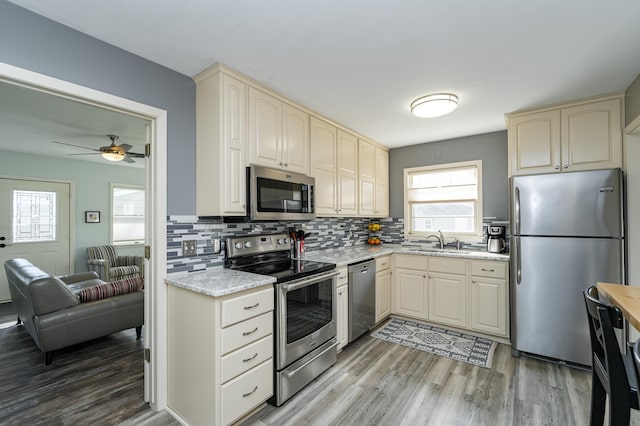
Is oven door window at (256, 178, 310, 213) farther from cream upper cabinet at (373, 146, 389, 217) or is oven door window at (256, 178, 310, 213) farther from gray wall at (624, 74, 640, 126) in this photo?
gray wall at (624, 74, 640, 126)

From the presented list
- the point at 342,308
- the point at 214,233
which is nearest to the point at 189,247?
the point at 214,233

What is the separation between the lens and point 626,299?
1410 mm

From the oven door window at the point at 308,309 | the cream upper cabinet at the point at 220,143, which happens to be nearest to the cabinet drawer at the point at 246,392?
the oven door window at the point at 308,309

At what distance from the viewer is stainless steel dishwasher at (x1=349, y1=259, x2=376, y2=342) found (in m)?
2.87

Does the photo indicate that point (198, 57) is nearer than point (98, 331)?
Yes

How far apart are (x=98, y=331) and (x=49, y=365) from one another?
0.41m

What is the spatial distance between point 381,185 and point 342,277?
6.34ft

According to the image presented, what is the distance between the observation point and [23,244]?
15.8ft

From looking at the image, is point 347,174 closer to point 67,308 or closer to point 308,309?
point 308,309

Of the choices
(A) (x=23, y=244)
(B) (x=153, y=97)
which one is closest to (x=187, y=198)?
(B) (x=153, y=97)

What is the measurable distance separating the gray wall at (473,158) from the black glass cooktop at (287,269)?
2284mm

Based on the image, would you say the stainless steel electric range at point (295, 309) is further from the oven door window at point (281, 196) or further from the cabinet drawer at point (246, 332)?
the oven door window at point (281, 196)

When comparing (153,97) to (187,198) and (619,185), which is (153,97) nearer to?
(187,198)

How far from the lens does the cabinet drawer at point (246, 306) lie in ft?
5.59
